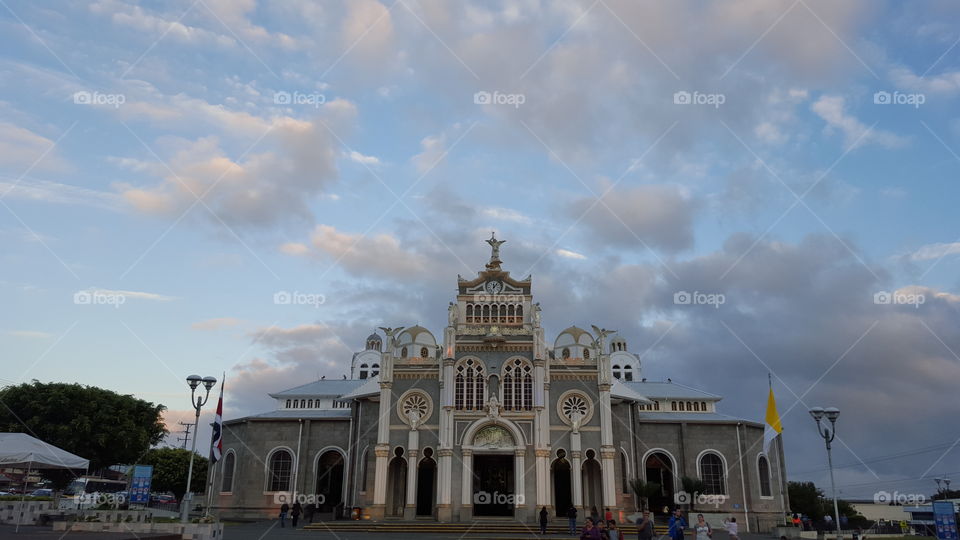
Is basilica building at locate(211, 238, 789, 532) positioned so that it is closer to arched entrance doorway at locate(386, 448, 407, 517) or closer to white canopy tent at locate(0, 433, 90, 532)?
arched entrance doorway at locate(386, 448, 407, 517)

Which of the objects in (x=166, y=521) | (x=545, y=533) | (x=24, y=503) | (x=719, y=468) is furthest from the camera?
(x=719, y=468)

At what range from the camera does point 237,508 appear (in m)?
45.4

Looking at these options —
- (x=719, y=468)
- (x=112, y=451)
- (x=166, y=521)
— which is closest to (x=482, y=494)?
(x=719, y=468)

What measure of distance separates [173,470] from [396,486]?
4502 centimetres

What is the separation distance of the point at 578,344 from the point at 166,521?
29.1 m

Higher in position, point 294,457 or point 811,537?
point 294,457

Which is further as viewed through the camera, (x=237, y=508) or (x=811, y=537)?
(x=237, y=508)

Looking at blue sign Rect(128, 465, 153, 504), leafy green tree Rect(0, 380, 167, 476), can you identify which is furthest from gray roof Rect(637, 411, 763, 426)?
leafy green tree Rect(0, 380, 167, 476)

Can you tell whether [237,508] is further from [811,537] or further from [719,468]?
[811,537]

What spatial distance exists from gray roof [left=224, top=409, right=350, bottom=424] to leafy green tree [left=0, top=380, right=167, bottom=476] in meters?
7.61

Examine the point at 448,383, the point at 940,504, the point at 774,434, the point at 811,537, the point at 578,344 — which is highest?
the point at 578,344

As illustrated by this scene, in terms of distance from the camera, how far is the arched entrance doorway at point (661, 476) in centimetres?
4500

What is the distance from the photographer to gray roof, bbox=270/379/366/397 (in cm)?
5285

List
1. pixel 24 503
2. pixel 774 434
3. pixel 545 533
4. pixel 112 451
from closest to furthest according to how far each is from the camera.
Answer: pixel 24 503 < pixel 774 434 < pixel 545 533 < pixel 112 451
